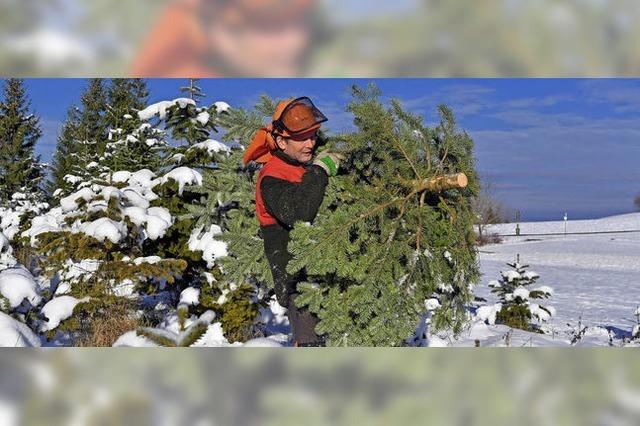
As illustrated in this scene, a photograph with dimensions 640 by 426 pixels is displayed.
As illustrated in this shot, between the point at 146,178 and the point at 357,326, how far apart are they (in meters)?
1.95

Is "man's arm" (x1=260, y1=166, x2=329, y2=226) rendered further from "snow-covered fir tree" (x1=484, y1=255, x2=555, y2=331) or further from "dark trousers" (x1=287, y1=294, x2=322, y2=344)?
"snow-covered fir tree" (x1=484, y1=255, x2=555, y2=331)

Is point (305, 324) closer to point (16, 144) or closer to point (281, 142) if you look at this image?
point (281, 142)

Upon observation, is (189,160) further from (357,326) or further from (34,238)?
(357,326)

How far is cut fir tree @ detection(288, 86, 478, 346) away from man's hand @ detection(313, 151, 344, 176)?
0.05 metres

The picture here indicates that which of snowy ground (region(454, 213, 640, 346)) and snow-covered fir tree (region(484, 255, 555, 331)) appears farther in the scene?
snow-covered fir tree (region(484, 255, 555, 331))

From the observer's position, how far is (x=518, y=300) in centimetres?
466

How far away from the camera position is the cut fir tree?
1981 mm

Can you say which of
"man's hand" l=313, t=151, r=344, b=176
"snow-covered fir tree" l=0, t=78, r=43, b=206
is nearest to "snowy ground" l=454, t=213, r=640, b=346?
"man's hand" l=313, t=151, r=344, b=176

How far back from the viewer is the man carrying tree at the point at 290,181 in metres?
1.92

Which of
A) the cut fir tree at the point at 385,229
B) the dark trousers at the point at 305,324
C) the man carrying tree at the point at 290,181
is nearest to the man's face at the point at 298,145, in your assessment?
the man carrying tree at the point at 290,181

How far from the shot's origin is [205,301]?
3.16m

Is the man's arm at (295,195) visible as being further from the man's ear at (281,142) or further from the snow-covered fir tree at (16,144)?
the snow-covered fir tree at (16,144)

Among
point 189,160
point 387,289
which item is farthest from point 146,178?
point 387,289

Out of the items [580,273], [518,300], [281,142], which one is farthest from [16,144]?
[580,273]
